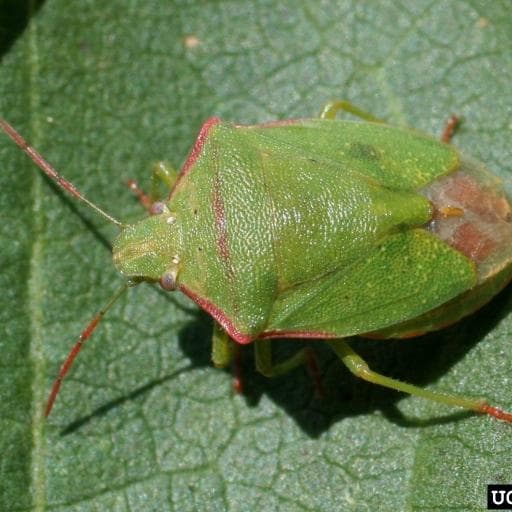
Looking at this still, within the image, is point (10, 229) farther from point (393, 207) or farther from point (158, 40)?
point (393, 207)

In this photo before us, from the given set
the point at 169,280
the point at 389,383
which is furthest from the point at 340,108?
the point at 389,383

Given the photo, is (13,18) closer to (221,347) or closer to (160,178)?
(160,178)

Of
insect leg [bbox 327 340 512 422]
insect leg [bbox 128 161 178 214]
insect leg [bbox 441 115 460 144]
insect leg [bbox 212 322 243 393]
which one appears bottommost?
insect leg [bbox 327 340 512 422]

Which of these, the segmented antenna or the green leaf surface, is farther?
the segmented antenna

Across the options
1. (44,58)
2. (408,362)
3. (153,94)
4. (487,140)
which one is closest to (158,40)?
(153,94)

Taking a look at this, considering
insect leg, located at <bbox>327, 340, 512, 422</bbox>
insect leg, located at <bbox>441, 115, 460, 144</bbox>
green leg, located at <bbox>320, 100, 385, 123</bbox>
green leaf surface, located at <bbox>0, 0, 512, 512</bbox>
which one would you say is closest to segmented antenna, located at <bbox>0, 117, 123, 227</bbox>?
green leaf surface, located at <bbox>0, 0, 512, 512</bbox>

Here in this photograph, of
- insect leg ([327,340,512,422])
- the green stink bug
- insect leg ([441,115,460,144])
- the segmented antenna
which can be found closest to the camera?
the green stink bug

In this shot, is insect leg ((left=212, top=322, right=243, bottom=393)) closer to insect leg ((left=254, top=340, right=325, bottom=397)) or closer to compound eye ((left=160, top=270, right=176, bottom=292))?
insect leg ((left=254, top=340, right=325, bottom=397))
